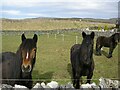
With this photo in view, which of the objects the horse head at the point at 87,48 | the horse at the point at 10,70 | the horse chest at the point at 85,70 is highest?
the horse head at the point at 87,48

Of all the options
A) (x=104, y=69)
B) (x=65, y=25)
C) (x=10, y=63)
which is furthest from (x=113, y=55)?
(x=65, y=25)

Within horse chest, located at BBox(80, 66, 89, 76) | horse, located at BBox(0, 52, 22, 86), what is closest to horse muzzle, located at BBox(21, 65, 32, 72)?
horse, located at BBox(0, 52, 22, 86)

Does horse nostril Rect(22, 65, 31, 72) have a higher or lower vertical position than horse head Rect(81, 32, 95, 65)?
lower

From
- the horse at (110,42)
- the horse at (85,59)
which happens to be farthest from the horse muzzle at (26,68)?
the horse at (110,42)

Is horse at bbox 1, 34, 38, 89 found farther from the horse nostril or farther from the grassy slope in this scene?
the grassy slope

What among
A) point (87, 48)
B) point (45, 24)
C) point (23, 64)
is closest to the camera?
point (23, 64)

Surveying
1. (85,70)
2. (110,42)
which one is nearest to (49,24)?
(110,42)

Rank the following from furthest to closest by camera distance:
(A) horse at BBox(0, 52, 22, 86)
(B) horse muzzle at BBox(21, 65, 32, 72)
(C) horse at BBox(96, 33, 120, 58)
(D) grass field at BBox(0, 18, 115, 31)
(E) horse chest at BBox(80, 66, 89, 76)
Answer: (D) grass field at BBox(0, 18, 115, 31), (C) horse at BBox(96, 33, 120, 58), (E) horse chest at BBox(80, 66, 89, 76), (A) horse at BBox(0, 52, 22, 86), (B) horse muzzle at BBox(21, 65, 32, 72)

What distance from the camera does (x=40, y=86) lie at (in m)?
3.72

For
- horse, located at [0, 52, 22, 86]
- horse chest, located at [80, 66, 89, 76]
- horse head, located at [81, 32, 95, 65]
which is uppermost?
horse head, located at [81, 32, 95, 65]

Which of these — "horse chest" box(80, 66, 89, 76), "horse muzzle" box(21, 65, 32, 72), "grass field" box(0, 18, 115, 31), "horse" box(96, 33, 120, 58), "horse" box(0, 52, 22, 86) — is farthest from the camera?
"grass field" box(0, 18, 115, 31)

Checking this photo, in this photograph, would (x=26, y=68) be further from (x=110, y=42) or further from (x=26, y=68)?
(x=110, y=42)

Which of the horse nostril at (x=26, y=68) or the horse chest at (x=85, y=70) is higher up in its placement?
the horse nostril at (x=26, y=68)

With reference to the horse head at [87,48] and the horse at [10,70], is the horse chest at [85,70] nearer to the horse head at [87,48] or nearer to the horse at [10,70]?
the horse head at [87,48]
